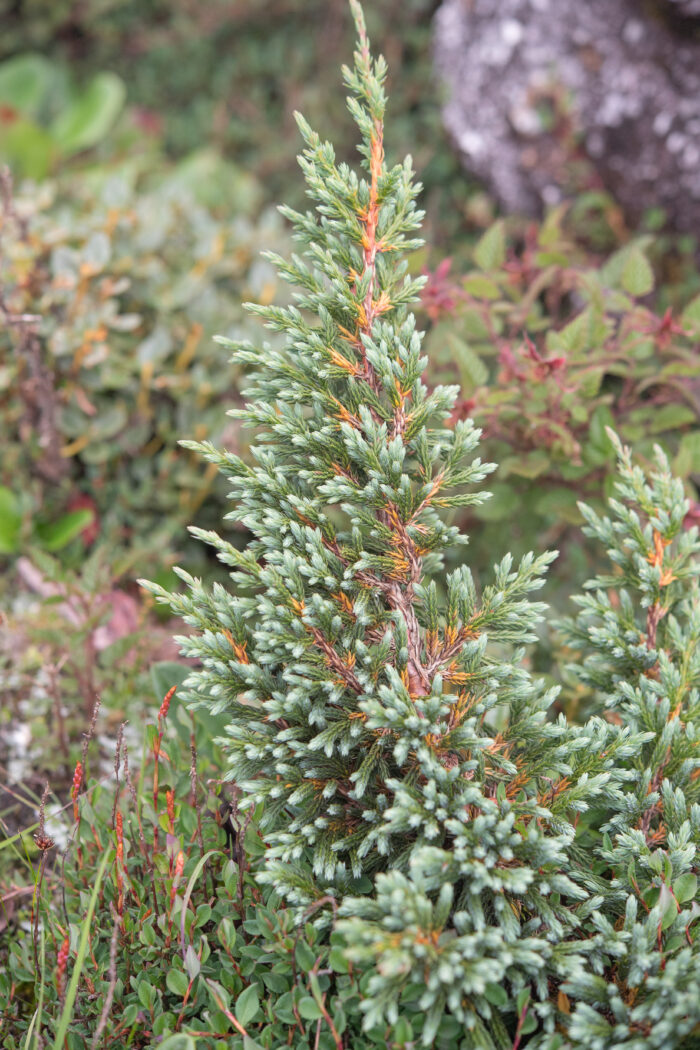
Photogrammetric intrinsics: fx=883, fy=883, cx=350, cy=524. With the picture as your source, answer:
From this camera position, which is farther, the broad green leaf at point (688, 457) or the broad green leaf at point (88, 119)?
the broad green leaf at point (88, 119)

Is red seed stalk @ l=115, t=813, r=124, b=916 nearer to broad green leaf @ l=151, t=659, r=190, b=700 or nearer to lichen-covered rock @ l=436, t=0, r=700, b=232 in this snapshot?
broad green leaf @ l=151, t=659, r=190, b=700

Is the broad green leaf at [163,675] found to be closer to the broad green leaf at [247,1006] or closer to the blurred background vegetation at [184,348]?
the blurred background vegetation at [184,348]

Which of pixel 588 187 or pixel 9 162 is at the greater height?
pixel 9 162

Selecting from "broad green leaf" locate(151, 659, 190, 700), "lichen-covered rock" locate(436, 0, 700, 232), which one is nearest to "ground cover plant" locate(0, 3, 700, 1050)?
"broad green leaf" locate(151, 659, 190, 700)

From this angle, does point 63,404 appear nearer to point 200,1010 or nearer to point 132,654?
point 132,654

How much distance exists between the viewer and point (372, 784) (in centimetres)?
146

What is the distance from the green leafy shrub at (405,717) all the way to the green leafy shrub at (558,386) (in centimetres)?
59

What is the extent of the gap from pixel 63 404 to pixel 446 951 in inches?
86.8

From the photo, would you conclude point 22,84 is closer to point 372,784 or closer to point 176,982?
point 372,784

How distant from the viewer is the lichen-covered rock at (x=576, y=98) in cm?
347

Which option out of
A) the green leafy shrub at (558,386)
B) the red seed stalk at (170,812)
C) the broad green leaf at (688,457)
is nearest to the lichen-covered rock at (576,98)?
the green leafy shrub at (558,386)

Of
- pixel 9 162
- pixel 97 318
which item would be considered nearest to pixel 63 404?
pixel 97 318

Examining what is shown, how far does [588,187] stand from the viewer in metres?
3.77

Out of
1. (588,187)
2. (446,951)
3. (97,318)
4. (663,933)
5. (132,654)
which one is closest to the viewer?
(446,951)
